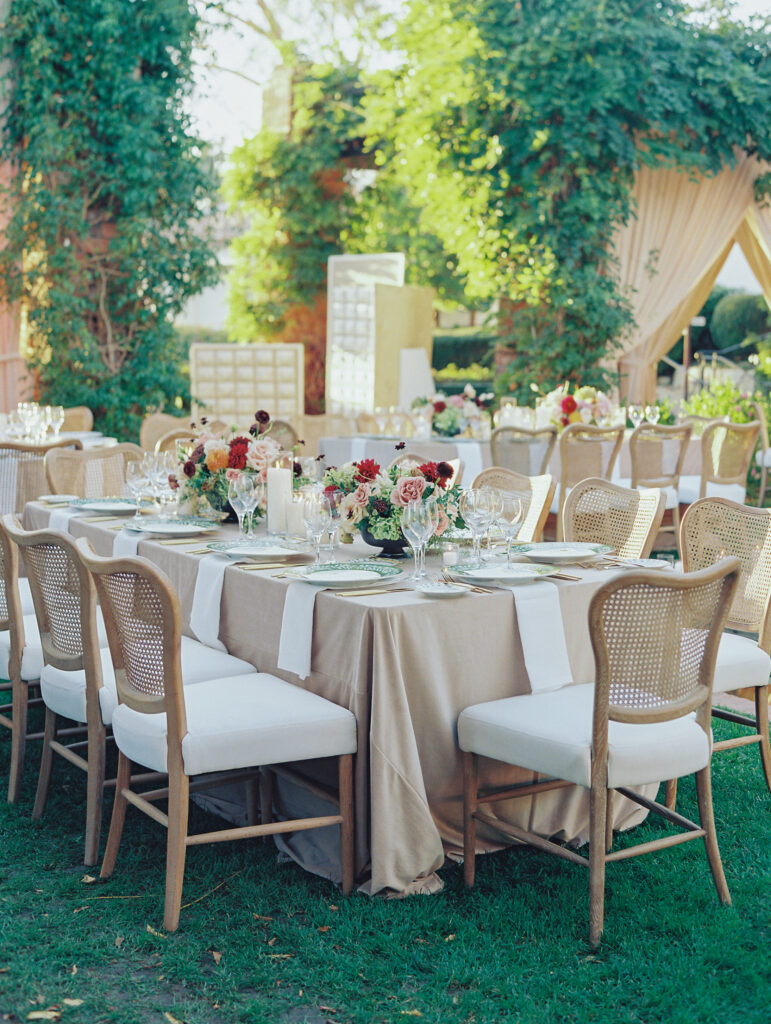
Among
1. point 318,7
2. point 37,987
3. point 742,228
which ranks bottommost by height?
point 37,987

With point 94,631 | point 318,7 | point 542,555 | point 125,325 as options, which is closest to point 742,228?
point 125,325

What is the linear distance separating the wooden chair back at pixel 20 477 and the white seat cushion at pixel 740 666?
351 cm

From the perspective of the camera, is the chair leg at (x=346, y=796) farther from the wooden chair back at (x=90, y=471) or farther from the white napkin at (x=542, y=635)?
the wooden chair back at (x=90, y=471)

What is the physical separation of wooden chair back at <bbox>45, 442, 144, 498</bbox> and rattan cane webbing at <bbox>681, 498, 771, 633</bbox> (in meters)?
2.66

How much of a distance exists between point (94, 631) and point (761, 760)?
2.08m

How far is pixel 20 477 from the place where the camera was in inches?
226

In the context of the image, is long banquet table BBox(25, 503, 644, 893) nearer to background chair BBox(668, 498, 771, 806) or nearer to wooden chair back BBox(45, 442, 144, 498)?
background chair BBox(668, 498, 771, 806)

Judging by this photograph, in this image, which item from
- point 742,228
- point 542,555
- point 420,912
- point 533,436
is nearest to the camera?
point 420,912

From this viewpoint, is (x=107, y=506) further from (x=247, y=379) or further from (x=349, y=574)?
(x=247, y=379)

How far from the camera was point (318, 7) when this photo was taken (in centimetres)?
1859

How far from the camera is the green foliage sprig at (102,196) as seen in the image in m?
9.59

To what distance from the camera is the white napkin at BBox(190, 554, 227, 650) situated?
3363 mm

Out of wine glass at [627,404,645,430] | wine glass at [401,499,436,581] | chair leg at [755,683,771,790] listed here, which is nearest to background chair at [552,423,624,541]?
wine glass at [627,404,645,430]

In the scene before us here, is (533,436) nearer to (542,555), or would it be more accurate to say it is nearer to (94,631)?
(542,555)
